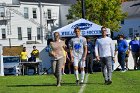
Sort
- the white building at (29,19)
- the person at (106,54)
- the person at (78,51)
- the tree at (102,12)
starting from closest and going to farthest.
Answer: the person at (78,51) < the person at (106,54) < the tree at (102,12) < the white building at (29,19)

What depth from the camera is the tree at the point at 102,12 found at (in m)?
65.7

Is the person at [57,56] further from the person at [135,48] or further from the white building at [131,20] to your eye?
the white building at [131,20]

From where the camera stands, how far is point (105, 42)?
16.5 meters

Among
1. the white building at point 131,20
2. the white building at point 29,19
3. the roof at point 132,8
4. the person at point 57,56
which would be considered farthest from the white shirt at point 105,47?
the roof at point 132,8

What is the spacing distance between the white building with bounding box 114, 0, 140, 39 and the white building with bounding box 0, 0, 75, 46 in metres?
11.8

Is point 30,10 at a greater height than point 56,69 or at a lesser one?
greater

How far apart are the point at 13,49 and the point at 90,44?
36.1 meters

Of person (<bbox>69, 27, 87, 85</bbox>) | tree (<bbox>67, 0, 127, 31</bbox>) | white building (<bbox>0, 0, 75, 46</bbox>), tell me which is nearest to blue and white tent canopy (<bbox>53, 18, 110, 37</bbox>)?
person (<bbox>69, 27, 87, 85</bbox>)

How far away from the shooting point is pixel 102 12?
66938 millimetres

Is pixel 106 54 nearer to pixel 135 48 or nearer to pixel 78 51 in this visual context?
pixel 78 51

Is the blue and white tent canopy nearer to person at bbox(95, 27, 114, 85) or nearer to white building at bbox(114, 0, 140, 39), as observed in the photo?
person at bbox(95, 27, 114, 85)

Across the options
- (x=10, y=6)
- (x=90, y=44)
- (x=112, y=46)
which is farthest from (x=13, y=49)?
(x=112, y=46)

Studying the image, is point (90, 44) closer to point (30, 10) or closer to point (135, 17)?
point (30, 10)

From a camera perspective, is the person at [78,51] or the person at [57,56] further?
the person at [78,51]
